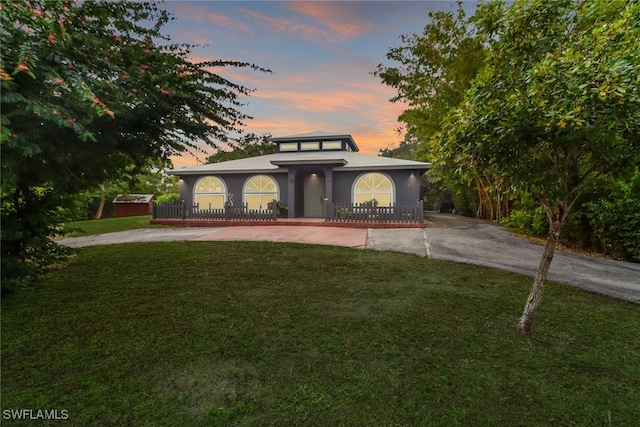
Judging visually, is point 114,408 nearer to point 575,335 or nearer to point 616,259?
point 575,335

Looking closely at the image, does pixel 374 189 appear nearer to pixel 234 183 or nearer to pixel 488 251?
pixel 234 183

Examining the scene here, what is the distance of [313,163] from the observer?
15109 millimetres

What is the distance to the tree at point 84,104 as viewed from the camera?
8.04ft

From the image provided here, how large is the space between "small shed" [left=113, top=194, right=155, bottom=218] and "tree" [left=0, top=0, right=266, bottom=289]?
879 inches

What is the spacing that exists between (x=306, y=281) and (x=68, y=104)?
383 centimetres

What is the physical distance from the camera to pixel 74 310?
3.62m

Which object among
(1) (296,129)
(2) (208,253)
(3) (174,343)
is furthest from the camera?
(1) (296,129)

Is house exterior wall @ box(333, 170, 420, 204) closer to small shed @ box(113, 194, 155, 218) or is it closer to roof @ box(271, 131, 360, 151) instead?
roof @ box(271, 131, 360, 151)

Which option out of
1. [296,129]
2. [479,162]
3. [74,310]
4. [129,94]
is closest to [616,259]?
[479,162]

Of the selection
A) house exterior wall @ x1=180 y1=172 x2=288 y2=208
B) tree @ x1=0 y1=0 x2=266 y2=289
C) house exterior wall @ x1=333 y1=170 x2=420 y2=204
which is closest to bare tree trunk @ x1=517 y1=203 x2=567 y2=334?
tree @ x1=0 y1=0 x2=266 y2=289

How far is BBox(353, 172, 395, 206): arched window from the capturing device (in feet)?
50.4

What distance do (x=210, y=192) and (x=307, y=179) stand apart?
5887mm

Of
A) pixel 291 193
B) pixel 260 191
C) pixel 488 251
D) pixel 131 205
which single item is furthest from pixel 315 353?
pixel 131 205

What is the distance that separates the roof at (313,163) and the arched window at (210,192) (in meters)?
0.59
